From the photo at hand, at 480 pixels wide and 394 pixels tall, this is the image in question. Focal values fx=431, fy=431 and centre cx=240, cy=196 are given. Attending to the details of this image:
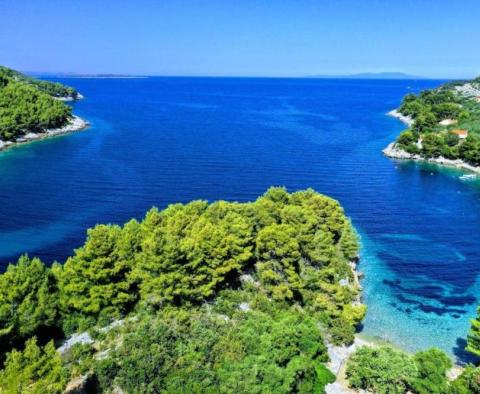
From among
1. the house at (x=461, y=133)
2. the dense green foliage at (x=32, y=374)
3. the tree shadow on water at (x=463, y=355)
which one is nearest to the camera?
the dense green foliage at (x=32, y=374)

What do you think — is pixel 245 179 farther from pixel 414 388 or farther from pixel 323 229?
pixel 414 388

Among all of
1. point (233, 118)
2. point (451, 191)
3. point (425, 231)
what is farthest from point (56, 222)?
point (233, 118)

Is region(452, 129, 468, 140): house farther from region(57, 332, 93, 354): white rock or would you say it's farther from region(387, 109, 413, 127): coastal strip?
region(57, 332, 93, 354): white rock

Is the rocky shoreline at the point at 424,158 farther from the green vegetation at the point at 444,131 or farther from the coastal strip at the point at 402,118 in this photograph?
the coastal strip at the point at 402,118

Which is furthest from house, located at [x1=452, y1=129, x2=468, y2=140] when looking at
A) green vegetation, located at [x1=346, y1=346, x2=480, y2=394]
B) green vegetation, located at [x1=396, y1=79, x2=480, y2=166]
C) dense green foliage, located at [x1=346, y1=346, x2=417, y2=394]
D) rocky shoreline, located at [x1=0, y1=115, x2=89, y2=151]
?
rocky shoreline, located at [x1=0, y1=115, x2=89, y2=151]

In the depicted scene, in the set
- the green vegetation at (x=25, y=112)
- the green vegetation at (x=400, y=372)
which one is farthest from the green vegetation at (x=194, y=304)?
the green vegetation at (x=25, y=112)

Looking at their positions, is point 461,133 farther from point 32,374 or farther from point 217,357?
point 32,374
